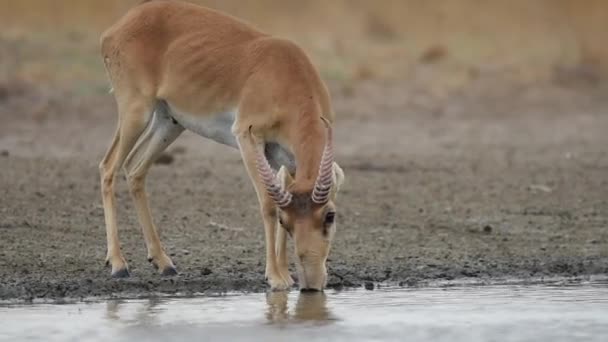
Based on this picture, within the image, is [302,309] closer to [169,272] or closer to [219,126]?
[169,272]

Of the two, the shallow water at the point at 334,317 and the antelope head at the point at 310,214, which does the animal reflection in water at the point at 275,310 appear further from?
the antelope head at the point at 310,214

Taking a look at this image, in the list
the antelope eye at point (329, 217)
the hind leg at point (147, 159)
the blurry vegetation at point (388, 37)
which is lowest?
the antelope eye at point (329, 217)

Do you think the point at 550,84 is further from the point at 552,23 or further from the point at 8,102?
the point at 8,102

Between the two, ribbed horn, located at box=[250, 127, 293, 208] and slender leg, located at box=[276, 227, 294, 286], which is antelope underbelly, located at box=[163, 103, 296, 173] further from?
ribbed horn, located at box=[250, 127, 293, 208]

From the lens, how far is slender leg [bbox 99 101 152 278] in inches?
482

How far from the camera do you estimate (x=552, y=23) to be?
24.4 m

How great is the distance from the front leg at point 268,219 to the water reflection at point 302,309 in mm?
202

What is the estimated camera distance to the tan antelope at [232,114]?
1099 centimetres

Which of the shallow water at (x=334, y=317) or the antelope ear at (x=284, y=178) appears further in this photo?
the antelope ear at (x=284, y=178)

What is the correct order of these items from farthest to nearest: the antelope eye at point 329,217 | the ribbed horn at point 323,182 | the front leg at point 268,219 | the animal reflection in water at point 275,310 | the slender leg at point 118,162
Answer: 1. the slender leg at point 118,162
2. the front leg at point 268,219
3. the antelope eye at point 329,217
4. the ribbed horn at point 323,182
5. the animal reflection in water at point 275,310

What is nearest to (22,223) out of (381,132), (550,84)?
(381,132)

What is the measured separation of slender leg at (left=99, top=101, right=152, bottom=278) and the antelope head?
5.43 ft

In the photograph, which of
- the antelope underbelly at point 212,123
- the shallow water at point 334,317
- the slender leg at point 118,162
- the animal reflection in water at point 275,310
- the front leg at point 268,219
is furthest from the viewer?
the antelope underbelly at point 212,123

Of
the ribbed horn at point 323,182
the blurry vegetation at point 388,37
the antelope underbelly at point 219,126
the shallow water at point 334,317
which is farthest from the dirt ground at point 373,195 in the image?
the ribbed horn at point 323,182
